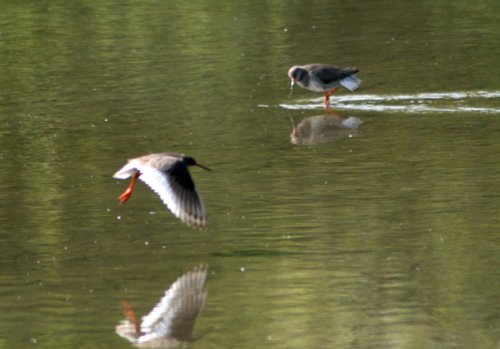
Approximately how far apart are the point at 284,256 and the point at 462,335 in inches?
103

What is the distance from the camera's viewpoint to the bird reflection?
18703 mm

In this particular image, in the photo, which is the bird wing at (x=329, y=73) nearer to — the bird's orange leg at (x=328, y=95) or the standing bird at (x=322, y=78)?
the standing bird at (x=322, y=78)

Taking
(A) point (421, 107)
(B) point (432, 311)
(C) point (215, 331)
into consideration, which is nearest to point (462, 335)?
(B) point (432, 311)

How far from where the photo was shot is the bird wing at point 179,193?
41.4 ft

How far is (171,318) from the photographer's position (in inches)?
433

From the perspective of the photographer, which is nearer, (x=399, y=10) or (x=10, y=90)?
(x=10, y=90)

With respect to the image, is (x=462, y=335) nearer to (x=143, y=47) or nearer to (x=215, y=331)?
(x=215, y=331)

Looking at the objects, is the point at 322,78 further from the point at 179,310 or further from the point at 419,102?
the point at 179,310

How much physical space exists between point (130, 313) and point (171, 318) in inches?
13.5

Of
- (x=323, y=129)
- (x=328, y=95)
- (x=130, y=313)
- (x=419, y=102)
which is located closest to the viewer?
(x=130, y=313)

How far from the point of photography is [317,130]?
19391 millimetres

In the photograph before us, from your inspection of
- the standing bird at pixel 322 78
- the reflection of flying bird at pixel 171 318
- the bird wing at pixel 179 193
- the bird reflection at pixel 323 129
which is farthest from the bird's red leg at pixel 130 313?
the standing bird at pixel 322 78

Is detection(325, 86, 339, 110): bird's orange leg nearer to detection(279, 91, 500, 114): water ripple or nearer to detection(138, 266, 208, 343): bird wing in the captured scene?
detection(279, 91, 500, 114): water ripple

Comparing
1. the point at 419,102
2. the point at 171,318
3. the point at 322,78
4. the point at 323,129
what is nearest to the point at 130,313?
the point at 171,318
